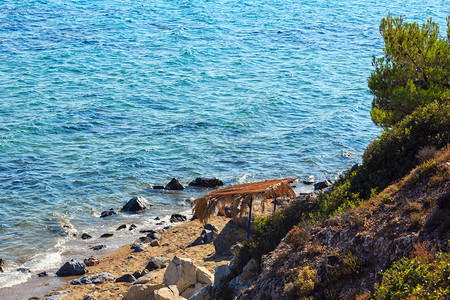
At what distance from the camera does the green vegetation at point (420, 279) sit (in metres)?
6.88

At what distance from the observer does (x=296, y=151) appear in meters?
31.3

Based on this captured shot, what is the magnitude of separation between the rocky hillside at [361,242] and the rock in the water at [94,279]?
327 inches

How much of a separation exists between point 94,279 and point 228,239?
17.7ft

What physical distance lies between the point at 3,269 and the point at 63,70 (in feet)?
109

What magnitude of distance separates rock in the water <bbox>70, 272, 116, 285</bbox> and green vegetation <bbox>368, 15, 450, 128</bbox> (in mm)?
12223

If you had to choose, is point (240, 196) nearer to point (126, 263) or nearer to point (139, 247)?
point (126, 263)

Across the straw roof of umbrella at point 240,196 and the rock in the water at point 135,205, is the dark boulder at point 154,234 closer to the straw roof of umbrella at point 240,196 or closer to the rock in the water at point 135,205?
the rock in the water at point 135,205

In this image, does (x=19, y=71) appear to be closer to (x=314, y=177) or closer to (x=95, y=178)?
(x=95, y=178)

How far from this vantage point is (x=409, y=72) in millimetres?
17062

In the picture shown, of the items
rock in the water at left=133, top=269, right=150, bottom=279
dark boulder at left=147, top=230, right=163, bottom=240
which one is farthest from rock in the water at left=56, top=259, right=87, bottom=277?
dark boulder at left=147, top=230, right=163, bottom=240

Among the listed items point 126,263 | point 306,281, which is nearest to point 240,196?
point 126,263

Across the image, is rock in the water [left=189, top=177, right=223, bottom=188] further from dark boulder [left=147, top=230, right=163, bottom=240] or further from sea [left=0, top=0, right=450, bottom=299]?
dark boulder [left=147, top=230, right=163, bottom=240]

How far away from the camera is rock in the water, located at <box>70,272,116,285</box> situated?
16984 mm

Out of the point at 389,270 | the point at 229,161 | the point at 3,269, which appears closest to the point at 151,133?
the point at 229,161
